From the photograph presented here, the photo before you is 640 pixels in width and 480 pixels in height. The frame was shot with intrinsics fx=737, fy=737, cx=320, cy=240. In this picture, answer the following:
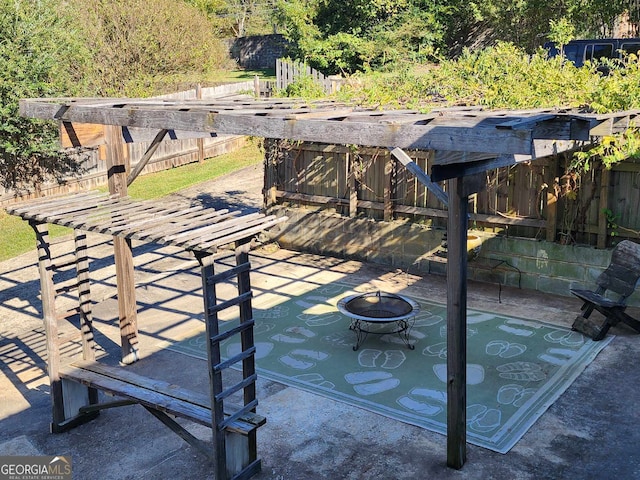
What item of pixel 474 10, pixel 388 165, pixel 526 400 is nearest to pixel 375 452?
pixel 526 400

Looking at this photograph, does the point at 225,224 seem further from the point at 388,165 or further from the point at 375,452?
the point at 388,165

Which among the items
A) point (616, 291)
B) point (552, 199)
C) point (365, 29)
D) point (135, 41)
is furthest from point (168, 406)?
point (365, 29)

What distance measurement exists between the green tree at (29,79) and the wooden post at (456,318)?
1169 cm

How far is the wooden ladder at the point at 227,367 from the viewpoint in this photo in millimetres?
5926

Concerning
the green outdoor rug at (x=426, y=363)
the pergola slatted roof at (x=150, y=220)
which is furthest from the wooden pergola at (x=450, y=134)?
the green outdoor rug at (x=426, y=363)

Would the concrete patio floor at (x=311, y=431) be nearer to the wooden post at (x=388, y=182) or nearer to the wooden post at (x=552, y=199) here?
the wooden post at (x=552, y=199)

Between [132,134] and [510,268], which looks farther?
[510,268]

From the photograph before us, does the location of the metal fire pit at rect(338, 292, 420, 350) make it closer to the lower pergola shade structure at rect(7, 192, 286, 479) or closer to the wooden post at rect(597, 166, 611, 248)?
the lower pergola shade structure at rect(7, 192, 286, 479)

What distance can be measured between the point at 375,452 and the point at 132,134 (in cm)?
473

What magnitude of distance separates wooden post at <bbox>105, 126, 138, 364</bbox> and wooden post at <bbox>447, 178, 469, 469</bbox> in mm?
4117

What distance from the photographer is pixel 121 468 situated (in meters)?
6.57

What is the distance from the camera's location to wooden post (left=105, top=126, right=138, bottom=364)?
8.61 metres

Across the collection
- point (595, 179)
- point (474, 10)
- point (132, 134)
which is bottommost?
point (595, 179)

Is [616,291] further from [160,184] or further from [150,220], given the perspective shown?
[160,184]
